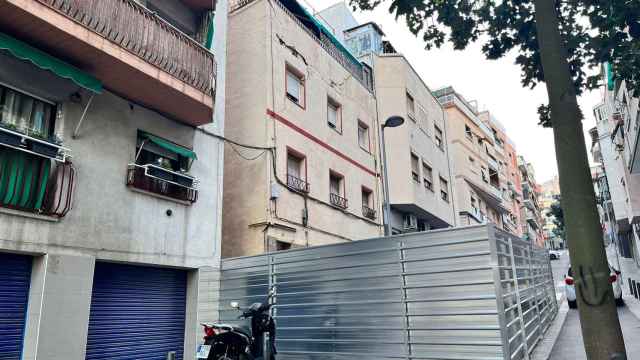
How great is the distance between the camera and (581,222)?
13.1 feet

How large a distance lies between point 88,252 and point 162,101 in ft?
11.2

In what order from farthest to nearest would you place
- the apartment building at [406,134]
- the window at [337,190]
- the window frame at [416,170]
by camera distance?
the window frame at [416,170] → the apartment building at [406,134] → the window at [337,190]

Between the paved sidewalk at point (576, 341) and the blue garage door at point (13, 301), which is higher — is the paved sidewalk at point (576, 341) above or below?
below

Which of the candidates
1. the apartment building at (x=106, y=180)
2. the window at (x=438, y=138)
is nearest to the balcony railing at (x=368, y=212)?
the apartment building at (x=106, y=180)

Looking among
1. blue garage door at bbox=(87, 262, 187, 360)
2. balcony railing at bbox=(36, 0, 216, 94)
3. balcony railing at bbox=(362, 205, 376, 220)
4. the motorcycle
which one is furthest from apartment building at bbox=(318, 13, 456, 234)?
the motorcycle

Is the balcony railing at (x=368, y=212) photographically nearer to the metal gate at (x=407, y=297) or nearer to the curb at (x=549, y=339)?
the curb at (x=549, y=339)

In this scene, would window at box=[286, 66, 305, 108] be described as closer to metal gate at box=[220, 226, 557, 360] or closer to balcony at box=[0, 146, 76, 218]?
metal gate at box=[220, 226, 557, 360]

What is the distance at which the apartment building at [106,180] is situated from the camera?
707 centimetres

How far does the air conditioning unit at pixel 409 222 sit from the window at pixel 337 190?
577cm

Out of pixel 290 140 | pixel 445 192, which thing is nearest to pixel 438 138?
pixel 445 192

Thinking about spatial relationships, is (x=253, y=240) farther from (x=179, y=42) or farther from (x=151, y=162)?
(x=179, y=42)

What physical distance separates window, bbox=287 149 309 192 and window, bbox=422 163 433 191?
9.44 metres

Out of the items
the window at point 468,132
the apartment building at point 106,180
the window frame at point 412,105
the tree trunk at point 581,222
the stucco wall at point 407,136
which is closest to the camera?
the tree trunk at point 581,222

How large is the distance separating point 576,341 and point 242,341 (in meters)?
6.79
